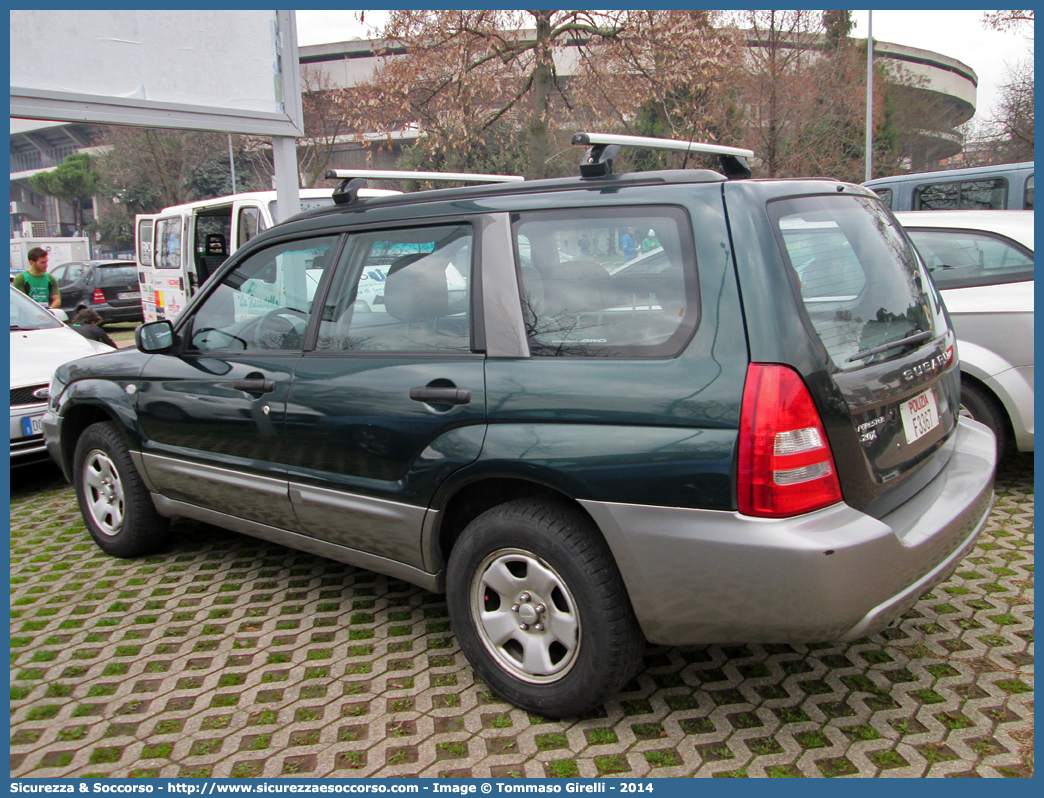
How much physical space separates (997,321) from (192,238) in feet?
37.7

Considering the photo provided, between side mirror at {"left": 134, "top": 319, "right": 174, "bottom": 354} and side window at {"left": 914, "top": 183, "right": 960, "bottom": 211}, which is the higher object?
side window at {"left": 914, "top": 183, "right": 960, "bottom": 211}

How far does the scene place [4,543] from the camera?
452 centimetres

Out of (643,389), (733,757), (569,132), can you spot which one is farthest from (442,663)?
(569,132)

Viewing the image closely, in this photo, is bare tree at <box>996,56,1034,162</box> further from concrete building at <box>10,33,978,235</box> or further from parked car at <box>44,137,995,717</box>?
parked car at <box>44,137,995,717</box>

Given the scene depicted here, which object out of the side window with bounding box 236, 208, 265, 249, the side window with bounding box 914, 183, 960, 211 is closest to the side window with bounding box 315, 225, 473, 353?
the side window with bounding box 914, 183, 960, 211

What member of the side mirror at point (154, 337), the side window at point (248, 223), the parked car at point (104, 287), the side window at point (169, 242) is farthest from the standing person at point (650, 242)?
the parked car at point (104, 287)

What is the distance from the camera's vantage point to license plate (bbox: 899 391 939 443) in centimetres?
262

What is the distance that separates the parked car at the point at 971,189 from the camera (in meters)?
8.56

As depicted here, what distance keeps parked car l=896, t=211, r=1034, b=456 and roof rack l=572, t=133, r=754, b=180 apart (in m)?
2.55

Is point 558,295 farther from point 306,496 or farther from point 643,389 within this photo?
point 306,496

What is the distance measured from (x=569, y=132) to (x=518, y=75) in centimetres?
1168

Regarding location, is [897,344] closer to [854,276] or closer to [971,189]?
[854,276]

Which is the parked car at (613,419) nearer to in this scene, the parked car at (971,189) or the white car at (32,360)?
the white car at (32,360)

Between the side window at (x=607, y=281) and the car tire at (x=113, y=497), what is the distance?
8.78 ft
